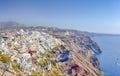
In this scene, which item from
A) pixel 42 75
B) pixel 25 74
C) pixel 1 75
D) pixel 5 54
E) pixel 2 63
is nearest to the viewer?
pixel 1 75

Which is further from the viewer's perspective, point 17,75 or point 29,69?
point 29,69

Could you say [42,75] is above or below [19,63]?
below

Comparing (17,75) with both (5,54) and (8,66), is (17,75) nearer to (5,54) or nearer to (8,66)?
(8,66)

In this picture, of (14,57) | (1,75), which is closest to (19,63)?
(14,57)

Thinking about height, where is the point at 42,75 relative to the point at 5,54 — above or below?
below

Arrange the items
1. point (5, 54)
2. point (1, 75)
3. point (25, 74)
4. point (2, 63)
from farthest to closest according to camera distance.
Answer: point (5, 54), point (25, 74), point (2, 63), point (1, 75)

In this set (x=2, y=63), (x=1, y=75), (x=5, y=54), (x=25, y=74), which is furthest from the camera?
(x=5, y=54)

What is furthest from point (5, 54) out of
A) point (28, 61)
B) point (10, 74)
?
point (10, 74)

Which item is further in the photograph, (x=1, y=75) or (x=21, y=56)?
(x=21, y=56)

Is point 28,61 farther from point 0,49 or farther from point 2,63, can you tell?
point 2,63
